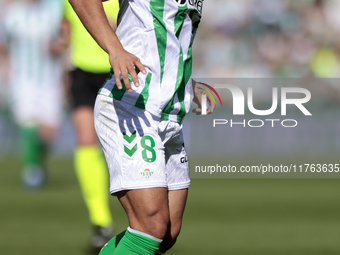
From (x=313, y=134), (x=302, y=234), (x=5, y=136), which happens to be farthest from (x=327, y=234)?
(x=5, y=136)

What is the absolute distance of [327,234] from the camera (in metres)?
4.61

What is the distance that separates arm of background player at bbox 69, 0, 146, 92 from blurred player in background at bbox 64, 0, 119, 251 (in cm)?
182

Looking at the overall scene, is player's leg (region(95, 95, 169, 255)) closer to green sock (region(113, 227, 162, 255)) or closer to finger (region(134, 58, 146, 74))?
green sock (region(113, 227, 162, 255))

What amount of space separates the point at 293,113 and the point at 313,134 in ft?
2.13

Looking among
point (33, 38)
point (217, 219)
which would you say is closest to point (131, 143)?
point (217, 219)

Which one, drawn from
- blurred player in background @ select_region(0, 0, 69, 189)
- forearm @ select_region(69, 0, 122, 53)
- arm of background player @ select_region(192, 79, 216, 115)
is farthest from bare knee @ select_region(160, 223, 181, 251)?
blurred player in background @ select_region(0, 0, 69, 189)

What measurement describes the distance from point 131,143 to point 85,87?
1.89 meters

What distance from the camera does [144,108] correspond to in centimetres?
244

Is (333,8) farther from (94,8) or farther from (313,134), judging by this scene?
(94,8)

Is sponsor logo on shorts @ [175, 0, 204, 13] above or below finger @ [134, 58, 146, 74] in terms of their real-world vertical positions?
above

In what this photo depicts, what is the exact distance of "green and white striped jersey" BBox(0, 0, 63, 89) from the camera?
754 cm

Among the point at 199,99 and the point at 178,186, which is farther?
the point at 199,99

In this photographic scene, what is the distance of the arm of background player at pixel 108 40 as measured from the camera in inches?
86.6

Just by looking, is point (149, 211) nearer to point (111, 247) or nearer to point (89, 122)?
point (111, 247)
